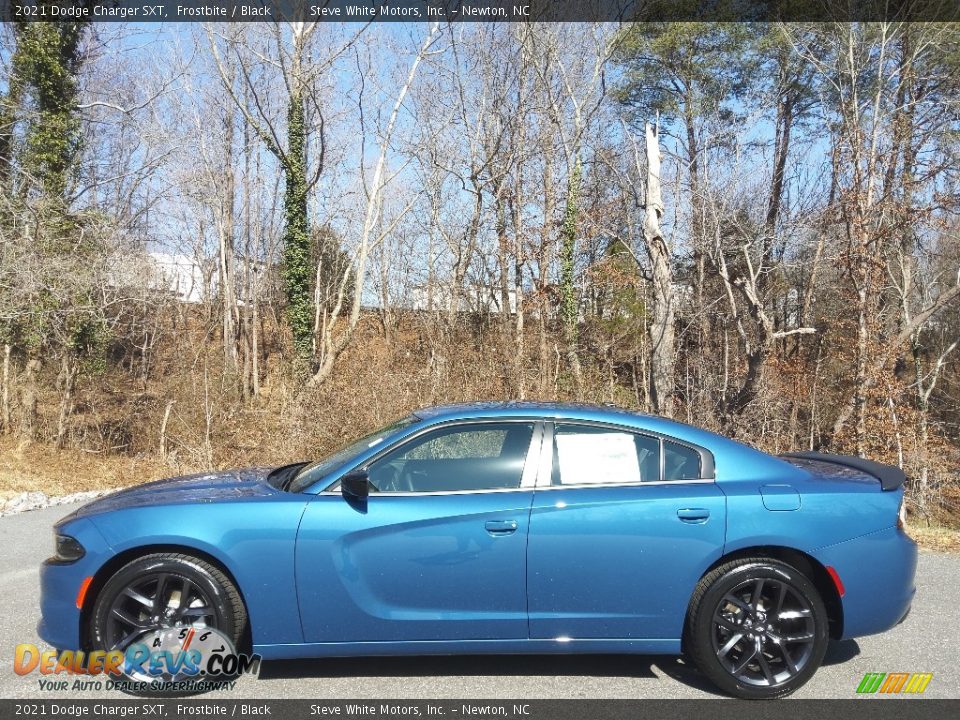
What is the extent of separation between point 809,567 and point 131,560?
3.55 meters

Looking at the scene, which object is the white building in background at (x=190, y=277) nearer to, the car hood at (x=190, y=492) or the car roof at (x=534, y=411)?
the car hood at (x=190, y=492)

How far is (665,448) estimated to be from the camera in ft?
14.0

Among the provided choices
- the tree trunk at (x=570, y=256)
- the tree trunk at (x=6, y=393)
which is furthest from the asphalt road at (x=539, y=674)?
the tree trunk at (x=570, y=256)

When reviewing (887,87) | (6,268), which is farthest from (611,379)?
(6,268)

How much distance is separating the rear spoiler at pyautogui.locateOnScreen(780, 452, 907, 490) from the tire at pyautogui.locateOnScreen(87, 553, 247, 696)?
351 centimetres

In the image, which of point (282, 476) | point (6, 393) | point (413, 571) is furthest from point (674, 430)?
point (6, 393)

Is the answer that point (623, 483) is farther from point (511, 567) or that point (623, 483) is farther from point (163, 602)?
point (163, 602)

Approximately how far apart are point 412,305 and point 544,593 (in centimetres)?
2563

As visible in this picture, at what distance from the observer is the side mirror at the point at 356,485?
12.9ft

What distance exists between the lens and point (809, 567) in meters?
4.14

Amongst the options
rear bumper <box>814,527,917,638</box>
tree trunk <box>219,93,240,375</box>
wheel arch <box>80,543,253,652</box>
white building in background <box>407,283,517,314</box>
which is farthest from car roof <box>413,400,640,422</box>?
tree trunk <box>219,93,240,375</box>

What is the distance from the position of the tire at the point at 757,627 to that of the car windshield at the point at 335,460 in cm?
188

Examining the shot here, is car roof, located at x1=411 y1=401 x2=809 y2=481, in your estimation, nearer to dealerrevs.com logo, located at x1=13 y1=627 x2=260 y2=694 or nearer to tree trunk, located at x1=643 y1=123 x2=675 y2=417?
dealerrevs.com logo, located at x1=13 y1=627 x2=260 y2=694

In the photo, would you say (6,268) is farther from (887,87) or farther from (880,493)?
(887,87)
